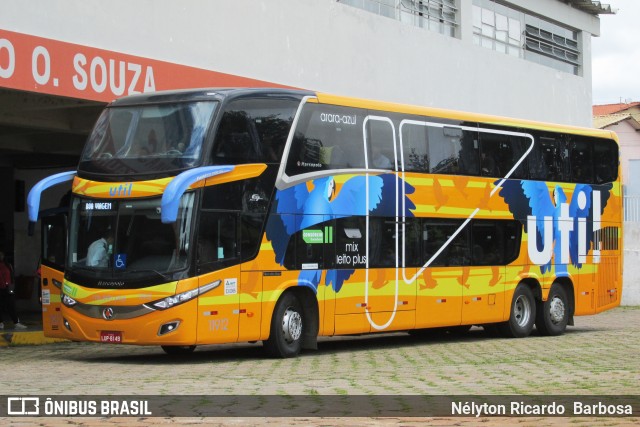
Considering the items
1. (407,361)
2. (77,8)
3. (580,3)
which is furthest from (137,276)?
(580,3)

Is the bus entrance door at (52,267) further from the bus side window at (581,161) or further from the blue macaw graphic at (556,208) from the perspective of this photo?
the bus side window at (581,161)

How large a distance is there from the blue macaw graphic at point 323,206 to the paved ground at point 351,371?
1.32m

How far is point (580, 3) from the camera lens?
41.2 m

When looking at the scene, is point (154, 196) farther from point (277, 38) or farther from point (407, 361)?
point (277, 38)

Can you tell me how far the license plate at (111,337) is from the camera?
1711 centimetres

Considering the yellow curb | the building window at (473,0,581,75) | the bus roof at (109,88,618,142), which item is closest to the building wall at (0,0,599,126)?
the building window at (473,0,581,75)

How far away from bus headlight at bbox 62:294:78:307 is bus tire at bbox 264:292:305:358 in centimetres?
286

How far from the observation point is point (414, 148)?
20.9 m

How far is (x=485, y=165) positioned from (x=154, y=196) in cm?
768

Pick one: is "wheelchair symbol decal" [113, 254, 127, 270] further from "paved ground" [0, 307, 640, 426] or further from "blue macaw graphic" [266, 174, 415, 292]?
"blue macaw graphic" [266, 174, 415, 292]

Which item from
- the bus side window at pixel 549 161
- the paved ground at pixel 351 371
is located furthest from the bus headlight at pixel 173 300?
the bus side window at pixel 549 161

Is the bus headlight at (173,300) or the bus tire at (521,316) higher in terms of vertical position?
the bus headlight at (173,300)

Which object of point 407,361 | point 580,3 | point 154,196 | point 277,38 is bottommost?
point 407,361

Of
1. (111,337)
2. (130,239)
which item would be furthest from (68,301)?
(130,239)
